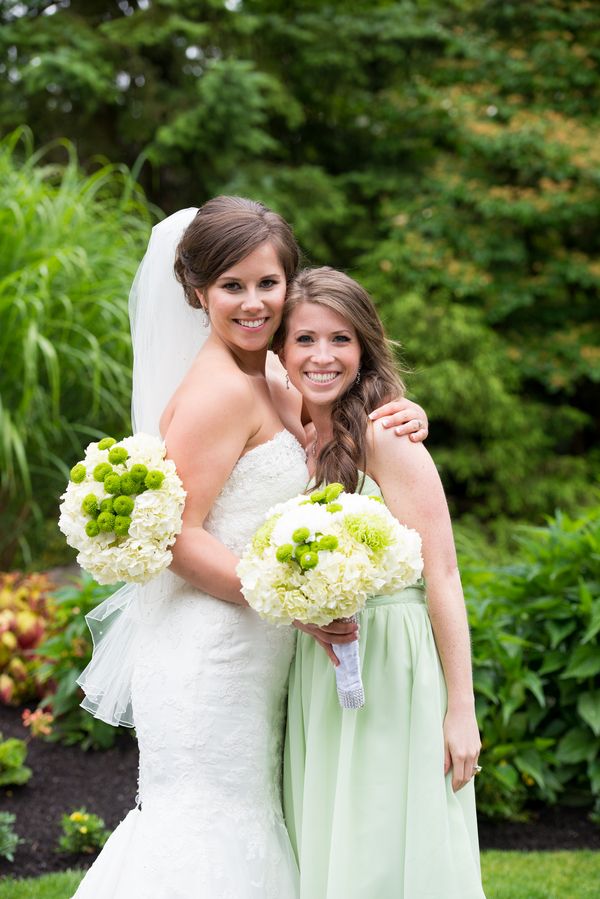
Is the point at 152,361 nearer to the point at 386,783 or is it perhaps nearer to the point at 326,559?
the point at 326,559

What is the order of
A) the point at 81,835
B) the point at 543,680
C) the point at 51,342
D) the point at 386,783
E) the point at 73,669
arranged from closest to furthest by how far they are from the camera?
the point at 386,783
the point at 81,835
the point at 543,680
the point at 73,669
the point at 51,342

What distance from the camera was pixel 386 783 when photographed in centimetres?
265

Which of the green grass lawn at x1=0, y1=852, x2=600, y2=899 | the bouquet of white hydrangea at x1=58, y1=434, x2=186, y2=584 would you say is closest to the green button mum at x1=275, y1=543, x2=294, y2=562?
the bouquet of white hydrangea at x1=58, y1=434, x2=186, y2=584

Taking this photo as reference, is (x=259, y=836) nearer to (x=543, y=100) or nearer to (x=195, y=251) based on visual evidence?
(x=195, y=251)

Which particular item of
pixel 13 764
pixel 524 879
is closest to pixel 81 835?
pixel 13 764

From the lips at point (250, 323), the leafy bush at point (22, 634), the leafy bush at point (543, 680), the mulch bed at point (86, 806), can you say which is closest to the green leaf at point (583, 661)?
the leafy bush at point (543, 680)

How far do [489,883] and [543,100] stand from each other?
9.73m

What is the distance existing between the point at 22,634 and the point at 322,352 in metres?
Answer: 3.78

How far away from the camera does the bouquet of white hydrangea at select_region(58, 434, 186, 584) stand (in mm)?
2566

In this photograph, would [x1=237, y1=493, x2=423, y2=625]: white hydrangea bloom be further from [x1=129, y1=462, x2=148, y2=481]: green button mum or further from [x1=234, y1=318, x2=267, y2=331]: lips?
[x1=234, y1=318, x2=267, y2=331]: lips

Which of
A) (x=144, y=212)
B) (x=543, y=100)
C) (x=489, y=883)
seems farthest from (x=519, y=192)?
(x=489, y=883)

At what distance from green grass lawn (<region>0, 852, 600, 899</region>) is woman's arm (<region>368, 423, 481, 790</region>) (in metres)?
1.56

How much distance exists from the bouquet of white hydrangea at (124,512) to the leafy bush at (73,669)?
271 centimetres

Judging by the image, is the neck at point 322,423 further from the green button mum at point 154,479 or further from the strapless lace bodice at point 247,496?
the green button mum at point 154,479
